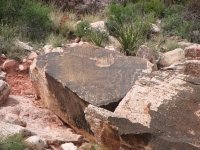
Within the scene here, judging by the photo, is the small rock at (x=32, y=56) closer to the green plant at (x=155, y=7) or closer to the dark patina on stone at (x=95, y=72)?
the dark patina on stone at (x=95, y=72)

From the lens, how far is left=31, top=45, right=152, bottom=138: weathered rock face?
194 inches

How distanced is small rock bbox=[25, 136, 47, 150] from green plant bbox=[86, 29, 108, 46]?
4.90 metres

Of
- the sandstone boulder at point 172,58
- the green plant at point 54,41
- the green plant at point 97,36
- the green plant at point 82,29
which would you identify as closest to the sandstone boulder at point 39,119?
the green plant at point 54,41

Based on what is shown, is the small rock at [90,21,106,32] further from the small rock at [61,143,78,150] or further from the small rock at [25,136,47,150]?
the small rock at [25,136,47,150]

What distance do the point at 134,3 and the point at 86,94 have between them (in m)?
9.60

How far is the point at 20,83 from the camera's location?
6.88 metres

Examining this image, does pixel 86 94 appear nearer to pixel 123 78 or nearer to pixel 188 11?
pixel 123 78

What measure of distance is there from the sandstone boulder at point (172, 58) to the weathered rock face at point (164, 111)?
3.43 m

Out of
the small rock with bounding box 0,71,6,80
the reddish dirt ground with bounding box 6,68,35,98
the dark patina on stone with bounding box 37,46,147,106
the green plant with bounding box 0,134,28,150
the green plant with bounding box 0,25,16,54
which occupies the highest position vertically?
the dark patina on stone with bounding box 37,46,147,106

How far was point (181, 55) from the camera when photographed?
8133 millimetres

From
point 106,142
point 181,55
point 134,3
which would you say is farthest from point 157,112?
point 134,3

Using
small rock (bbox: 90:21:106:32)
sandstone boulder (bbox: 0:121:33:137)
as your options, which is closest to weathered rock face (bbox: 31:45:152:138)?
sandstone boulder (bbox: 0:121:33:137)

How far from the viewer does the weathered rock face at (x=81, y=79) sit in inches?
194

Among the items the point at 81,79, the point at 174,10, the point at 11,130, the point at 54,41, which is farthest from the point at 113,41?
the point at 11,130
